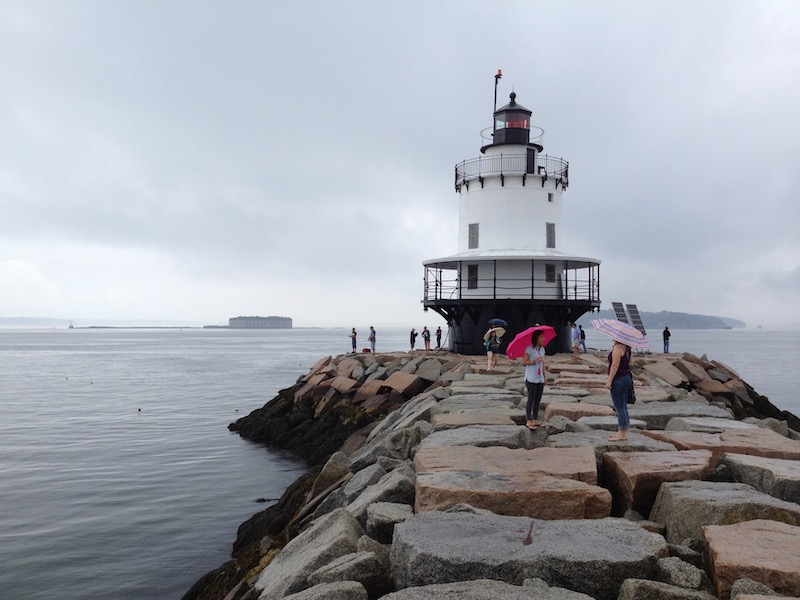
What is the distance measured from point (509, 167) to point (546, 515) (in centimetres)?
1988

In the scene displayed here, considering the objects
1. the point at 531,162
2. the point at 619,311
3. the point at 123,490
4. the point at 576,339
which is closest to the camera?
the point at 123,490

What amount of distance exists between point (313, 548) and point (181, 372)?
149ft

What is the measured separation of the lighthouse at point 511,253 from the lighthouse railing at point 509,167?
1.4 inches

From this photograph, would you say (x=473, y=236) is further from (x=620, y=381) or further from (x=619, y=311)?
(x=620, y=381)

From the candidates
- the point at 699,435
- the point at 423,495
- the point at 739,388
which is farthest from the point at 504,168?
the point at 423,495

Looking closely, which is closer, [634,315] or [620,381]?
[620,381]

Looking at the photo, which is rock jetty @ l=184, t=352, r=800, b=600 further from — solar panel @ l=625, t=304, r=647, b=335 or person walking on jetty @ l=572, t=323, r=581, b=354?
→ solar panel @ l=625, t=304, r=647, b=335

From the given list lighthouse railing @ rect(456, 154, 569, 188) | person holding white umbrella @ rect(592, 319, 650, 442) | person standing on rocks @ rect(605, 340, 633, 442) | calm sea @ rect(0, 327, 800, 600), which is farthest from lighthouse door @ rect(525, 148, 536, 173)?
person standing on rocks @ rect(605, 340, 633, 442)

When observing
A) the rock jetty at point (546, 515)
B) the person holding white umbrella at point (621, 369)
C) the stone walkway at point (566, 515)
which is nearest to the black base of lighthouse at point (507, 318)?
→ the rock jetty at point (546, 515)

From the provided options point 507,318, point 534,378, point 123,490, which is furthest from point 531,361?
point 507,318

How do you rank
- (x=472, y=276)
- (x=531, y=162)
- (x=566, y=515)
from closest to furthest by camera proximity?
1. (x=566, y=515)
2. (x=472, y=276)
3. (x=531, y=162)

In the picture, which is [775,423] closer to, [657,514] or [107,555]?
[657,514]

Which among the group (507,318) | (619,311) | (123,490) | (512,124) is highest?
(512,124)

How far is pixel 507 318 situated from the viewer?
22719 mm
